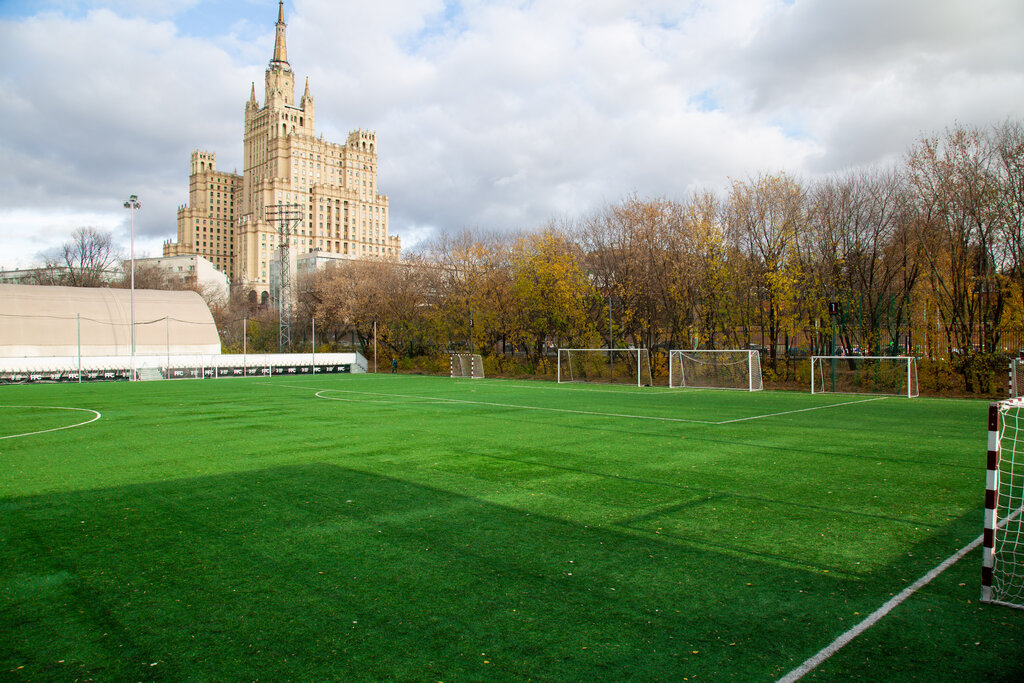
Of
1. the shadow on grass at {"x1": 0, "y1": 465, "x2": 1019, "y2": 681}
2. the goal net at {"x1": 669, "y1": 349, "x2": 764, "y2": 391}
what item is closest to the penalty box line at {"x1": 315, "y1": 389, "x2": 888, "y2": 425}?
the goal net at {"x1": 669, "y1": 349, "x2": 764, "y2": 391}

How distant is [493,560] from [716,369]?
2406 centimetres

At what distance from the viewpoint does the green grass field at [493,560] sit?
11.9ft

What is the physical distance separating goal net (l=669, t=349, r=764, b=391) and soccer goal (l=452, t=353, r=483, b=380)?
13286 mm

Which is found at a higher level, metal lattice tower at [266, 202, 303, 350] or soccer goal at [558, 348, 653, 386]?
metal lattice tower at [266, 202, 303, 350]

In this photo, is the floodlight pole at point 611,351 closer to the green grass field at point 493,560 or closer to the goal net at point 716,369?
the goal net at point 716,369

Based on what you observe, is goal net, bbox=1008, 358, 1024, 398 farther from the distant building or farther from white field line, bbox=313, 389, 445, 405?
the distant building

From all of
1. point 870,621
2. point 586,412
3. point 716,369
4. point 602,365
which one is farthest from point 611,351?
point 870,621

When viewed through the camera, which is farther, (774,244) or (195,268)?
(195,268)

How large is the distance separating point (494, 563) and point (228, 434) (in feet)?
31.5

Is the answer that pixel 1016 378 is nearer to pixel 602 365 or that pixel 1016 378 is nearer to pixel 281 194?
pixel 602 365

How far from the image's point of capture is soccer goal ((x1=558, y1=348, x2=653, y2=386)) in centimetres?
3119

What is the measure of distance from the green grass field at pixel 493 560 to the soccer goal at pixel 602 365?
19.4 metres

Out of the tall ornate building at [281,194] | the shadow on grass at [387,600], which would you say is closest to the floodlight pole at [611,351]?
the shadow on grass at [387,600]

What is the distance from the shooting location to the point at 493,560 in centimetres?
525
